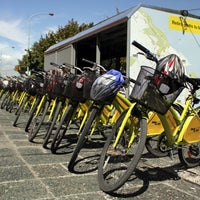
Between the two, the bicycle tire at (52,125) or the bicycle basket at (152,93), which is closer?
the bicycle basket at (152,93)

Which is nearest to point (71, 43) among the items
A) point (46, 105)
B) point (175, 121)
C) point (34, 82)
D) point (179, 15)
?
point (179, 15)

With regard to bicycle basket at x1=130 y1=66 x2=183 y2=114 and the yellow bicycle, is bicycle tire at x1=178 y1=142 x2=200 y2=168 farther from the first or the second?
bicycle basket at x1=130 y1=66 x2=183 y2=114

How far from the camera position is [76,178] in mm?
3818

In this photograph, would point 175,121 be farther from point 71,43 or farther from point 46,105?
point 71,43

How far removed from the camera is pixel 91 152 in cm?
522

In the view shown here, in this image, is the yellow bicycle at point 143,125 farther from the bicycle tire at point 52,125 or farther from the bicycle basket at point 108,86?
the bicycle tire at point 52,125

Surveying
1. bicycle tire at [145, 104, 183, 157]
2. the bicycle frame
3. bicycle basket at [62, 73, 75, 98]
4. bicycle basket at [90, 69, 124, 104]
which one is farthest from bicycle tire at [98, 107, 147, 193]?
bicycle basket at [62, 73, 75, 98]

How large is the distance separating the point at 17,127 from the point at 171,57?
16.6ft

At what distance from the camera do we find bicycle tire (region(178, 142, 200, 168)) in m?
4.27

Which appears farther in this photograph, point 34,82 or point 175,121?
point 34,82

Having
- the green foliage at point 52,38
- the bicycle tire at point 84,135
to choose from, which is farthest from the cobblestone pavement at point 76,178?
the green foliage at point 52,38

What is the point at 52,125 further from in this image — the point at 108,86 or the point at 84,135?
the point at 108,86

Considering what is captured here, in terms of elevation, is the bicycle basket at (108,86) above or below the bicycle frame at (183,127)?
above

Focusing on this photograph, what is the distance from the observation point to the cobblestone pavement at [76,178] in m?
3.32
